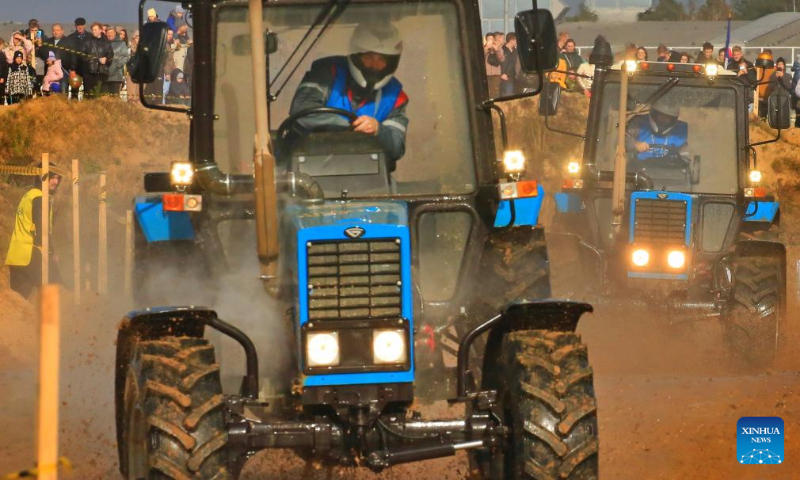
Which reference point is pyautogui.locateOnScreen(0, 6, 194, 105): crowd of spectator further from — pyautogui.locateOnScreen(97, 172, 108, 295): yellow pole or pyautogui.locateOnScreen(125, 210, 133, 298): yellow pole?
pyautogui.locateOnScreen(97, 172, 108, 295): yellow pole

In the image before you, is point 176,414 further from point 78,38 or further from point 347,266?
point 78,38

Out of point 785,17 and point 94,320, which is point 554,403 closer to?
point 94,320

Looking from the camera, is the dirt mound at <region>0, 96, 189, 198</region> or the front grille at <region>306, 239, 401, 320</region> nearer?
the front grille at <region>306, 239, 401, 320</region>

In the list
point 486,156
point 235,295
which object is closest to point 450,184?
point 486,156

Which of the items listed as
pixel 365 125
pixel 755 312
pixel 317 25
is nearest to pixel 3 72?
pixel 755 312

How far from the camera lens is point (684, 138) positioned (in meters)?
13.0

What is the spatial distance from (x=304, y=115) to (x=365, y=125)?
1.16 ft

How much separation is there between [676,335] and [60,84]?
11241mm

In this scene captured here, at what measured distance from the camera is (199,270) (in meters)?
7.20

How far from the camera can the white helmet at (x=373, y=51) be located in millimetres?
7078

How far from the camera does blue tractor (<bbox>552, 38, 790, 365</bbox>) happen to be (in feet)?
38.8

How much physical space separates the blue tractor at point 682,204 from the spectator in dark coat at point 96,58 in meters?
8.39

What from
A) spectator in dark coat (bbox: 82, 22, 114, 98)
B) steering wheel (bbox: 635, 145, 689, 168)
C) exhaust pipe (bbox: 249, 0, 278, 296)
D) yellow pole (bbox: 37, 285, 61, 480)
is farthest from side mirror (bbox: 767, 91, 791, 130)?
spectator in dark coat (bbox: 82, 22, 114, 98)

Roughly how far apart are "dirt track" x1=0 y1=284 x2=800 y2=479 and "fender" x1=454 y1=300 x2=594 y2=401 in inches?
41.1
